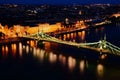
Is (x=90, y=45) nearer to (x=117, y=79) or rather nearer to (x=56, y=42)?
(x=56, y=42)

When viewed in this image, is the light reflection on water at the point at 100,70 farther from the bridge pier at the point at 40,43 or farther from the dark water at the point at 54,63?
the bridge pier at the point at 40,43

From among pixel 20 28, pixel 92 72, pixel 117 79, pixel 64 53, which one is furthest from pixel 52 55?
pixel 20 28

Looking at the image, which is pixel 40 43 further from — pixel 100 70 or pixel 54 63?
pixel 100 70

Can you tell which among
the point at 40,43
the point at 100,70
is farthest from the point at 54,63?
the point at 40,43

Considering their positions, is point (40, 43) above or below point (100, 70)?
above

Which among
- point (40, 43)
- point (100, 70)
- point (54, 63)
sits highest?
point (40, 43)

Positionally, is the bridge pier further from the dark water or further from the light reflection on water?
the light reflection on water

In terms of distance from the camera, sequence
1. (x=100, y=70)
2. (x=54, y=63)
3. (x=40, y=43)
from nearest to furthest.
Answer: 1. (x=100, y=70)
2. (x=54, y=63)
3. (x=40, y=43)

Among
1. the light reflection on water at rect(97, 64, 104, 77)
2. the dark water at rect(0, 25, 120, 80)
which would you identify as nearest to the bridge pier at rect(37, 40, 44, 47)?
the dark water at rect(0, 25, 120, 80)
